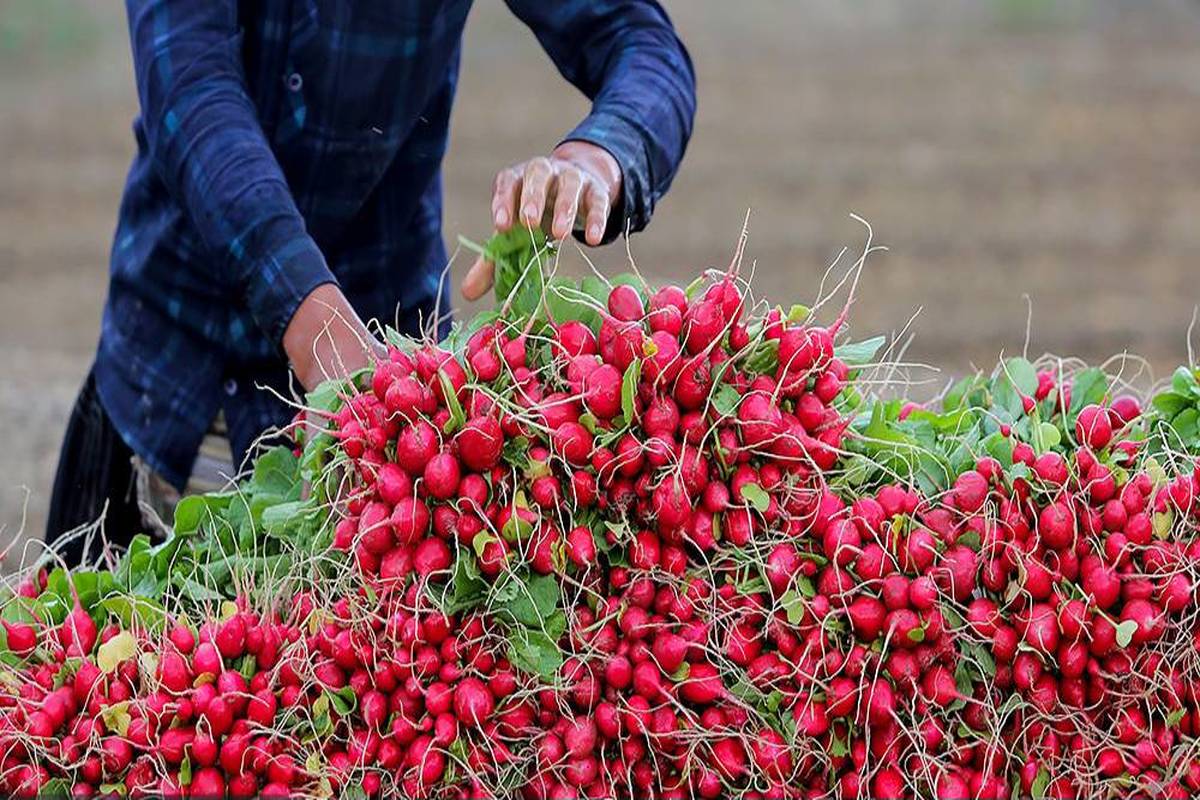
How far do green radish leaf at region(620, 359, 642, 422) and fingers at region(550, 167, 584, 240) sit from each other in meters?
0.25

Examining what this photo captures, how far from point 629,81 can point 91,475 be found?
1284mm

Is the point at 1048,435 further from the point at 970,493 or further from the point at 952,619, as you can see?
the point at 952,619

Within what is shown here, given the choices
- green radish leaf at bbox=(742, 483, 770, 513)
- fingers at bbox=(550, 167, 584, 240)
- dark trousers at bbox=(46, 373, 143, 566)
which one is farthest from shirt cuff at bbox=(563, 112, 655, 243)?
dark trousers at bbox=(46, 373, 143, 566)

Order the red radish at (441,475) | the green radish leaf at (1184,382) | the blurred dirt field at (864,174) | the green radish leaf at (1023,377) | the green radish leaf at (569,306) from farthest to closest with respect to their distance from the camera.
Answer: the blurred dirt field at (864,174)
the green radish leaf at (1023,377)
the green radish leaf at (1184,382)
the green radish leaf at (569,306)
the red radish at (441,475)

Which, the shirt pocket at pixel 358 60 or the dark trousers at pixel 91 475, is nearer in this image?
the shirt pocket at pixel 358 60

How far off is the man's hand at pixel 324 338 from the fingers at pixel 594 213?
326 mm

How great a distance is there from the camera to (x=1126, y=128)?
10289mm

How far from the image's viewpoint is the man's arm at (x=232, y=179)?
1872mm

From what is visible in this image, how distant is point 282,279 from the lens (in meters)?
→ 1.88

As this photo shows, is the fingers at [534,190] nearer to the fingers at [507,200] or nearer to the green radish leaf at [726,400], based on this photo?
the fingers at [507,200]

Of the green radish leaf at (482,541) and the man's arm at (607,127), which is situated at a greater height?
the man's arm at (607,127)

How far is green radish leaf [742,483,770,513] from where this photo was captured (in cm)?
163

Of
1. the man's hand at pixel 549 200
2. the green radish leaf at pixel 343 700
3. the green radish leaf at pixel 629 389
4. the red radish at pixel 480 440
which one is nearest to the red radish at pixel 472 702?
the green radish leaf at pixel 343 700

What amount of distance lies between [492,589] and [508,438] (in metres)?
0.18
